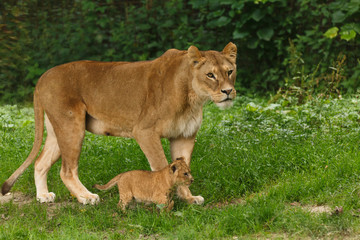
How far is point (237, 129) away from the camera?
25.1 feet

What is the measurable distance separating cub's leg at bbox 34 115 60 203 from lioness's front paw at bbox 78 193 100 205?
15.8 inches

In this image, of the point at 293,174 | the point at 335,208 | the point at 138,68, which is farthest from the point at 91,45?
the point at 335,208

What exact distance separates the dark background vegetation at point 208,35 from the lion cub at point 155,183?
5.17 m

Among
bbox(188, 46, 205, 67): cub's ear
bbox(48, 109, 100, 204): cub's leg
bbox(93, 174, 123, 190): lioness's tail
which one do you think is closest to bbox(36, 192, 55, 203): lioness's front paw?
bbox(48, 109, 100, 204): cub's leg

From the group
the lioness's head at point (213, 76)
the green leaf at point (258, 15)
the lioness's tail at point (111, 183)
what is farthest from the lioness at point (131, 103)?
the green leaf at point (258, 15)

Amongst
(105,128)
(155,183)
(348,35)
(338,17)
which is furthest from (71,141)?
(338,17)

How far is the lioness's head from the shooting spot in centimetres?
540

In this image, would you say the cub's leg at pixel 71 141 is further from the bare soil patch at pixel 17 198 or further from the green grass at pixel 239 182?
the bare soil patch at pixel 17 198

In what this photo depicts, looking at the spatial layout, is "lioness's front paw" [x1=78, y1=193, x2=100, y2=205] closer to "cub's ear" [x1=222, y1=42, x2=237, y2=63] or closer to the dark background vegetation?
Answer: "cub's ear" [x1=222, y1=42, x2=237, y2=63]

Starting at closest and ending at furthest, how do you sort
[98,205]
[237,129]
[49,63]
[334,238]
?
[334,238], [98,205], [237,129], [49,63]

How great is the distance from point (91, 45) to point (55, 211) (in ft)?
24.7

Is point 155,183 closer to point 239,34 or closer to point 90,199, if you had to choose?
point 90,199

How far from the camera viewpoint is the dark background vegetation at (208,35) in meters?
10.5

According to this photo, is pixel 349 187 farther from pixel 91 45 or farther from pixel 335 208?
pixel 91 45
